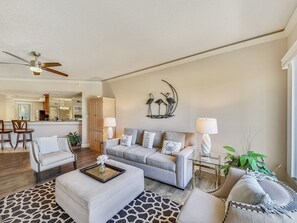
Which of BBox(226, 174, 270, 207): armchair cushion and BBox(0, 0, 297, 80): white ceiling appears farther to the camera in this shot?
BBox(0, 0, 297, 80): white ceiling

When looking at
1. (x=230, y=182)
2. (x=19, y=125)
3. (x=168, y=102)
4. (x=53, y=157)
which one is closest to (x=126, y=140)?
(x=168, y=102)

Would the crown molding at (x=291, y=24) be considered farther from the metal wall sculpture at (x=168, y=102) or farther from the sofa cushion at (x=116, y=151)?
the sofa cushion at (x=116, y=151)

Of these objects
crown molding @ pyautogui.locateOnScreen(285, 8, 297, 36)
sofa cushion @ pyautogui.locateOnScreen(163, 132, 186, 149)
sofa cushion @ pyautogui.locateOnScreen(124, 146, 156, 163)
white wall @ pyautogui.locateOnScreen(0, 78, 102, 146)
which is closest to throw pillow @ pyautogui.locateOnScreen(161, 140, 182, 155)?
sofa cushion @ pyautogui.locateOnScreen(163, 132, 186, 149)

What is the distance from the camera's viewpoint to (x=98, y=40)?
2531mm

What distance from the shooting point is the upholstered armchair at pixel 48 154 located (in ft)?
9.01

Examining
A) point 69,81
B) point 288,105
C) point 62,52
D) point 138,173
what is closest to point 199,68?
point 288,105

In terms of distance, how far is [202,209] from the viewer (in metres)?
1.33

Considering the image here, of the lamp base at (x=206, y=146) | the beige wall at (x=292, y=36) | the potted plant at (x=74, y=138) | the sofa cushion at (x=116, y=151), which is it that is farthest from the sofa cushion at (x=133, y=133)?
the beige wall at (x=292, y=36)

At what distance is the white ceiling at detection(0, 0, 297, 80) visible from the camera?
171 centimetres

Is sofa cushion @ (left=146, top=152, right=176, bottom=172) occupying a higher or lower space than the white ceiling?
lower

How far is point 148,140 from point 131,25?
8.19 feet

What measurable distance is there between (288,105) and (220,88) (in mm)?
1099

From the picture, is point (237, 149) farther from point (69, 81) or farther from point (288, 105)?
point (69, 81)

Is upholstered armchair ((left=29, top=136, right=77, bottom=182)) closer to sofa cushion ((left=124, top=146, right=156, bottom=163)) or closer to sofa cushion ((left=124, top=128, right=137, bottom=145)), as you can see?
sofa cushion ((left=124, top=146, right=156, bottom=163))
